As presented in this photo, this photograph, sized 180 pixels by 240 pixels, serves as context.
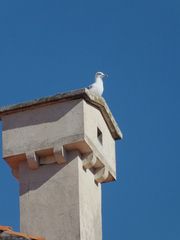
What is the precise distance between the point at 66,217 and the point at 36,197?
2.08 ft

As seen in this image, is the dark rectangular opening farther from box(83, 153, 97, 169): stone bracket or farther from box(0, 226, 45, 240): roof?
box(0, 226, 45, 240): roof

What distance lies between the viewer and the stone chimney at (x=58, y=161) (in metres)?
25.9

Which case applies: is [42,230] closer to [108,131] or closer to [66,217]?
[66,217]

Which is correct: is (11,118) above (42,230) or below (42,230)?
above

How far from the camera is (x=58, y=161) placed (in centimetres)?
2633

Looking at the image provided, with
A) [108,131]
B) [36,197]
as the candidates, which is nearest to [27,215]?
[36,197]

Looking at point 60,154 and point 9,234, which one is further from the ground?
point 60,154

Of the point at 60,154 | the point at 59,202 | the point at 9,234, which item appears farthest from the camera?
the point at 60,154

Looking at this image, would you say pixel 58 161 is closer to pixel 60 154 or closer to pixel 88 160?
pixel 60 154

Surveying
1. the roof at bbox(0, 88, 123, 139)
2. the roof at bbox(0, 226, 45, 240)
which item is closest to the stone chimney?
the roof at bbox(0, 88, 123, 139)

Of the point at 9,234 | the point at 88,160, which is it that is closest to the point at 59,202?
the point at 88,160

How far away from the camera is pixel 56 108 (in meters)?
26.6

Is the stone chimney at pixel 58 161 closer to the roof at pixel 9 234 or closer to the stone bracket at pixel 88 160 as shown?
the stone bracket at pixel 88 160

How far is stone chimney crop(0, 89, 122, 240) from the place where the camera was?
85.0 ft
